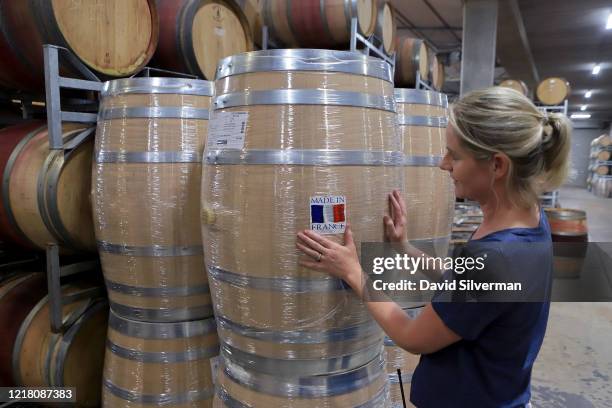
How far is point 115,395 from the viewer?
223 cm

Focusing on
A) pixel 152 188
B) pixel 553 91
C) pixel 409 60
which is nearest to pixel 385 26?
pixel 409 60

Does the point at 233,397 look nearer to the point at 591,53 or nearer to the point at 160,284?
the point at 160,284

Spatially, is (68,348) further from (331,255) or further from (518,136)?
(518,136)

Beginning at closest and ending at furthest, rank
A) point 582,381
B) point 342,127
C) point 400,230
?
point 342,127 < point 400,230 < point 582,381

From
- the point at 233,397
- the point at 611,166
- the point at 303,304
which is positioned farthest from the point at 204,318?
the point at 611,166

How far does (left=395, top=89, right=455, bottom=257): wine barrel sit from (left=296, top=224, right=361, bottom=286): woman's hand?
2.43 feet

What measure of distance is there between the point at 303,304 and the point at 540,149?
0.86 metres

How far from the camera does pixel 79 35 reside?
2314mm

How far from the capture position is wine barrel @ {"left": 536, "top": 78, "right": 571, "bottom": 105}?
994 centimetres

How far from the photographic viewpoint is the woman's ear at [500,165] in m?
1.23

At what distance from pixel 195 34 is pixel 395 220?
206 cm

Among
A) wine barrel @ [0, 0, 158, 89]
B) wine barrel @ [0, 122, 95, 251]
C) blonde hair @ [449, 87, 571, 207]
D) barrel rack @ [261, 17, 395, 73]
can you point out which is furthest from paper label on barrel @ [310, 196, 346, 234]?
barrel rack @ [261, 17, 395, 73]

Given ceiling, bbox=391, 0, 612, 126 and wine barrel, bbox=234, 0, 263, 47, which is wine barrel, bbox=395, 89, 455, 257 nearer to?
wine barrel, bbox=234, 0, 263, 47

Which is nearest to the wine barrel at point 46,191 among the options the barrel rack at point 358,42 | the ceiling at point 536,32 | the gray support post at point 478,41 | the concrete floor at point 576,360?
the barrel rack at point 358,42
